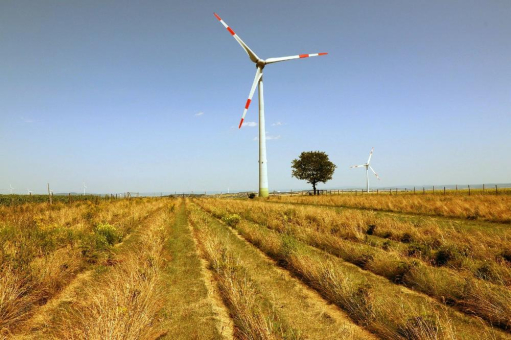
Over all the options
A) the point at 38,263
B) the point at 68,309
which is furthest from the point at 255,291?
the point at 38,263

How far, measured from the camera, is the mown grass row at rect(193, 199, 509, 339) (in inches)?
184

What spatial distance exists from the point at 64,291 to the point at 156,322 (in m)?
3.54

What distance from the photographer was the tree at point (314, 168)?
8106cm

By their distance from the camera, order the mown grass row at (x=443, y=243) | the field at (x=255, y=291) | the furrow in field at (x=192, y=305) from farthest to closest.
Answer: the mown grass row at (x=443, y=243) < the furrow in field at (x=192, y=305) < the field at (x=255, y=291)

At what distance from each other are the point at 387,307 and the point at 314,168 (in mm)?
77408

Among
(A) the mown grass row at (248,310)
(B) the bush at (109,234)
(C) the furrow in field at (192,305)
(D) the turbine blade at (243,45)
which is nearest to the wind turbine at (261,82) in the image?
(D) the turbine blade at (243,45)

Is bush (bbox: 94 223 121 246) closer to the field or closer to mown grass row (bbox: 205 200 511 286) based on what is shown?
the field

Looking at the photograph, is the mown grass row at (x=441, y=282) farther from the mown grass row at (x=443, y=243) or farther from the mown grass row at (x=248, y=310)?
the mown grass row at (x=248, y=310)

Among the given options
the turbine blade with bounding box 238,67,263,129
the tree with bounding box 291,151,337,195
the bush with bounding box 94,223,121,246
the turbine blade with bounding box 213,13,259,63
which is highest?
the turbine blade with bounding box 213,13,259,63

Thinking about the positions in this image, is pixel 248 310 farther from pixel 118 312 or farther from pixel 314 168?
pixel 314 168

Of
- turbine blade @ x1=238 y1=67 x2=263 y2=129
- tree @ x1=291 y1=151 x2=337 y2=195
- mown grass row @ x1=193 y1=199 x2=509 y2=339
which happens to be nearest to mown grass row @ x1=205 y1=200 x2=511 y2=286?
mown grass row @ x1=193 y1=199 x2=509 y2=339

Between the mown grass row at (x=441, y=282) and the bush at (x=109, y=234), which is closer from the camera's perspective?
the mown grass row at (x=441, y=282)

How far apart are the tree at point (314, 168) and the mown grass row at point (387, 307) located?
73.7 m

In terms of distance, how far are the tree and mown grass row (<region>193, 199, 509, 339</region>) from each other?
73.7 meters
